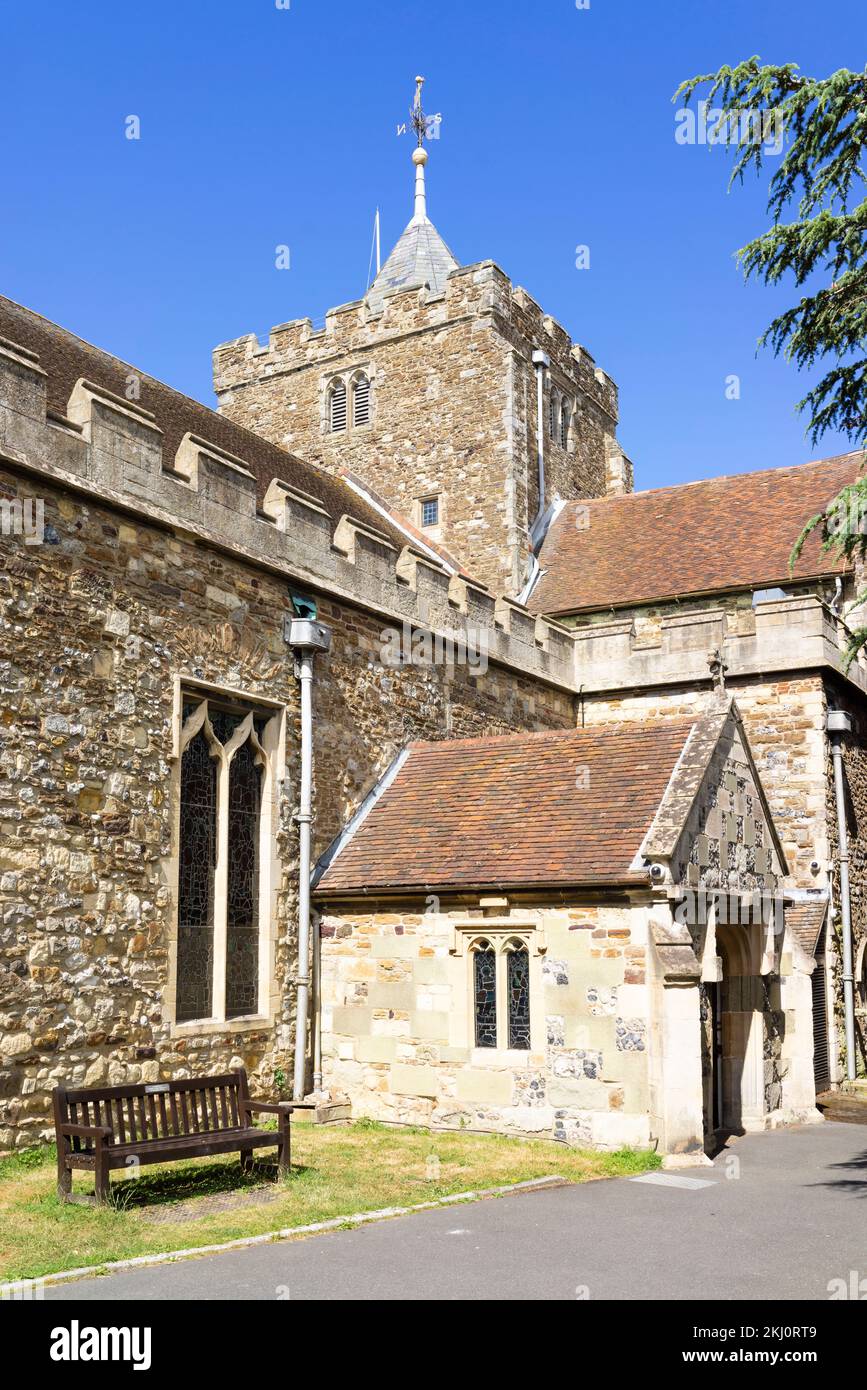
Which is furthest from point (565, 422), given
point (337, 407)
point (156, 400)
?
point (156, 400)

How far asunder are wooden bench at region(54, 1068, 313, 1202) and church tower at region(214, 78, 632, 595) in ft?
47.6

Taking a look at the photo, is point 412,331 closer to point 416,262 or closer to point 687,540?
point 416,262

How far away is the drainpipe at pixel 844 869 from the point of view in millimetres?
17766

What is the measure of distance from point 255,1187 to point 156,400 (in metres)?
10.5

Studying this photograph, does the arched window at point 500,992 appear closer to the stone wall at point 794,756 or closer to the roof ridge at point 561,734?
the roof ridge at point 561,734

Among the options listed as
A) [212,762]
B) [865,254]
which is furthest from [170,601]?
[865,254]

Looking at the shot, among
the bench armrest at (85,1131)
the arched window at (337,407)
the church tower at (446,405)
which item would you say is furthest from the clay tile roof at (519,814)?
the arched window at (337,407)

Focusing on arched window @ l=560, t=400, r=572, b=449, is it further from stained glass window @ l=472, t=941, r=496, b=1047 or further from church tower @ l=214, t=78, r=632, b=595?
stained glass window @ l=472, t=941, r=496, b=1047

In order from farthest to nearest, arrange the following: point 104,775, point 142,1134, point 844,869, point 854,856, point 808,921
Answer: point 854,856
point 844,869
point 808,921
point 104,775
point 142,1134

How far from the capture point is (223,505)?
41.3 feet

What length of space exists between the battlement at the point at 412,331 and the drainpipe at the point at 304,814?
41.7ft

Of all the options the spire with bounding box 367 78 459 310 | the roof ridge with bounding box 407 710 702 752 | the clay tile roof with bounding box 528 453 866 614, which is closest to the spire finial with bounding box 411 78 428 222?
the spire with bounding box 367 78 459 310
